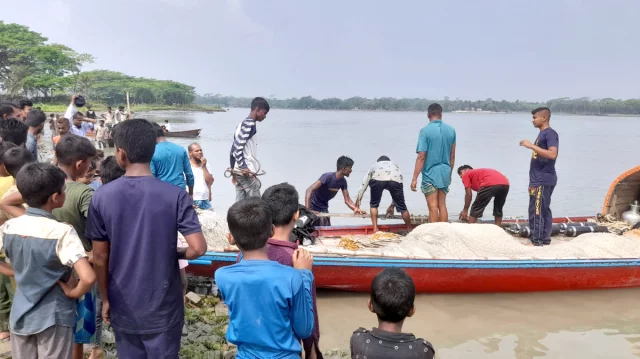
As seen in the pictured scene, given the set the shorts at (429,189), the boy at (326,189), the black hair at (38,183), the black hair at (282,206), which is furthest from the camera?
the boy at (326,189)

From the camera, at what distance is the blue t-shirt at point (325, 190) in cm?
755

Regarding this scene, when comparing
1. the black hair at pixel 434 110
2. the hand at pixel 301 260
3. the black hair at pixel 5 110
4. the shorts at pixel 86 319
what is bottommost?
the shorts at pixel 86 319

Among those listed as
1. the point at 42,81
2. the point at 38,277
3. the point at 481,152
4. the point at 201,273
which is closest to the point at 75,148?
the point at 38,277

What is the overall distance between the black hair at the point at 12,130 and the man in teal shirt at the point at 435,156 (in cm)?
461

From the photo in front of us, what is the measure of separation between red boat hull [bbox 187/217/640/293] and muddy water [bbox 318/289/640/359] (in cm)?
15

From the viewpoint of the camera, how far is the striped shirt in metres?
6.40

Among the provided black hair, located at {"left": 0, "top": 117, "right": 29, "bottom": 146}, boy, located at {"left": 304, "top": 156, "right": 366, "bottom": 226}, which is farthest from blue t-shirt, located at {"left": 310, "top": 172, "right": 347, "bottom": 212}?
black hair, located at {"left": 0, "top": 117, "right": 29, "bottom": 146}

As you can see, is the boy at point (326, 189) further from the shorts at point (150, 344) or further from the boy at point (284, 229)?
the shorts at point (150, 344)

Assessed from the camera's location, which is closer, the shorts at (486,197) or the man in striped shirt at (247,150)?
the man in striped shirt at (247,150)

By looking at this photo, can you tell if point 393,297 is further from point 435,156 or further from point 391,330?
point 435,156

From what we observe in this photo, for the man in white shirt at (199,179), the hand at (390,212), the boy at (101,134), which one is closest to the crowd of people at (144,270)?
the man in white shirt at (199,179)

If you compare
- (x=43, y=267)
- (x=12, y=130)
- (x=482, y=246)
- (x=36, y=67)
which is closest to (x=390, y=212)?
(x=482, y=246)

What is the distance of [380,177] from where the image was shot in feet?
23.6

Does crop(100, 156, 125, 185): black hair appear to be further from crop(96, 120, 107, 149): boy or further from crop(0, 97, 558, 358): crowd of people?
crop(96, 120, 107, 149): boy
